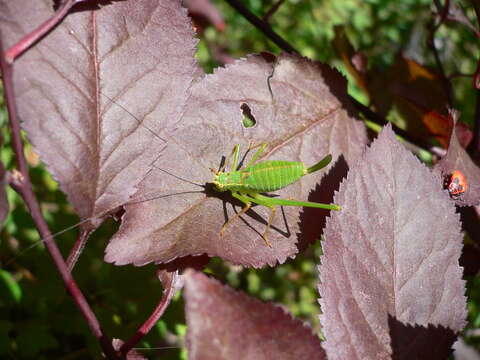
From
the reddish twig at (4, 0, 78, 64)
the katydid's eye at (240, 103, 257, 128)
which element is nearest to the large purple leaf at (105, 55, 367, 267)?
the katydid's eye at (240, 103, 257, 128)

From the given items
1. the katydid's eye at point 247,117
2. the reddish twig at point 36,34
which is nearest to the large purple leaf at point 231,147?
the katydid's eye at point 247,117

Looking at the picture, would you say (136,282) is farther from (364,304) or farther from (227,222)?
(364,304)

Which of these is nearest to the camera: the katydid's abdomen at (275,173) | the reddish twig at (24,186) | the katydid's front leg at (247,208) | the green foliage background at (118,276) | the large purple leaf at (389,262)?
the reddish twig at (24,186)

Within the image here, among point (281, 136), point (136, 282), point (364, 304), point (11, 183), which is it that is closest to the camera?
point (11, 183)

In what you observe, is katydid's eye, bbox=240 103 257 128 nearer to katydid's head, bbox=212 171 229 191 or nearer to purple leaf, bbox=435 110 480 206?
katydid's head, bbox=212 171 229 191

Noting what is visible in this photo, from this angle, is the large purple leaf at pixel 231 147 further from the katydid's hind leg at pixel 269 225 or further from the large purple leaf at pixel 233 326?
the large purple leaf at pixel 233 326

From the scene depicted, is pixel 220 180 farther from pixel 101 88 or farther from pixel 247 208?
pixel 101 88

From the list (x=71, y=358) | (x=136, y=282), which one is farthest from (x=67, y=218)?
(x=71, y=358)
